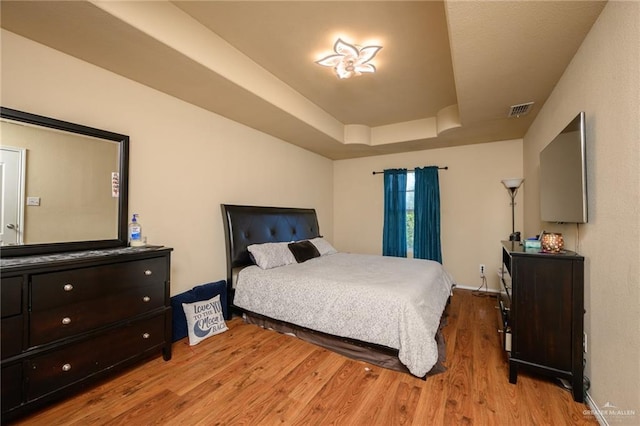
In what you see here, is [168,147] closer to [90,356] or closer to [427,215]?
[90,356]

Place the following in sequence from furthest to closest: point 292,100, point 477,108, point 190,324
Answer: point 292,100, point 477,108, point 190,324

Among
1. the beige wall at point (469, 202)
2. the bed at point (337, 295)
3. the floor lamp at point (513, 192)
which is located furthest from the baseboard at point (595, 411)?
the beige wall at point (469, 202)

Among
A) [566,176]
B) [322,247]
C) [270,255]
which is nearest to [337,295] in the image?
[270,255]

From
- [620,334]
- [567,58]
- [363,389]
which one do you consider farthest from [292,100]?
[620,334]

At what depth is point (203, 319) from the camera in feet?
8.25

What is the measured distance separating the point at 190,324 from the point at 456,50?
10.0 ft

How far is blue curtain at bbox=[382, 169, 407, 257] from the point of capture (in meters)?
4.59

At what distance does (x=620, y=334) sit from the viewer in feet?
4.35

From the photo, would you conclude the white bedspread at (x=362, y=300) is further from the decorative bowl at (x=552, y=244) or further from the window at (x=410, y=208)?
the window at (x=410, y=208)

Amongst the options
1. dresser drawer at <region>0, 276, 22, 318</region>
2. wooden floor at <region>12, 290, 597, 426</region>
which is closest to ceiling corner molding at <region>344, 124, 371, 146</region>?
wooden floor at <region>12, 290, 597, 426</region>

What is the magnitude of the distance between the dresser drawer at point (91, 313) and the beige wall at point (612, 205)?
2.78m

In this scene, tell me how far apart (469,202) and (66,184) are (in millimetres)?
4769

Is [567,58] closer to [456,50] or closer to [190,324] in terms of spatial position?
[456,50]

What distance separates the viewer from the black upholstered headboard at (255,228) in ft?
9.78
